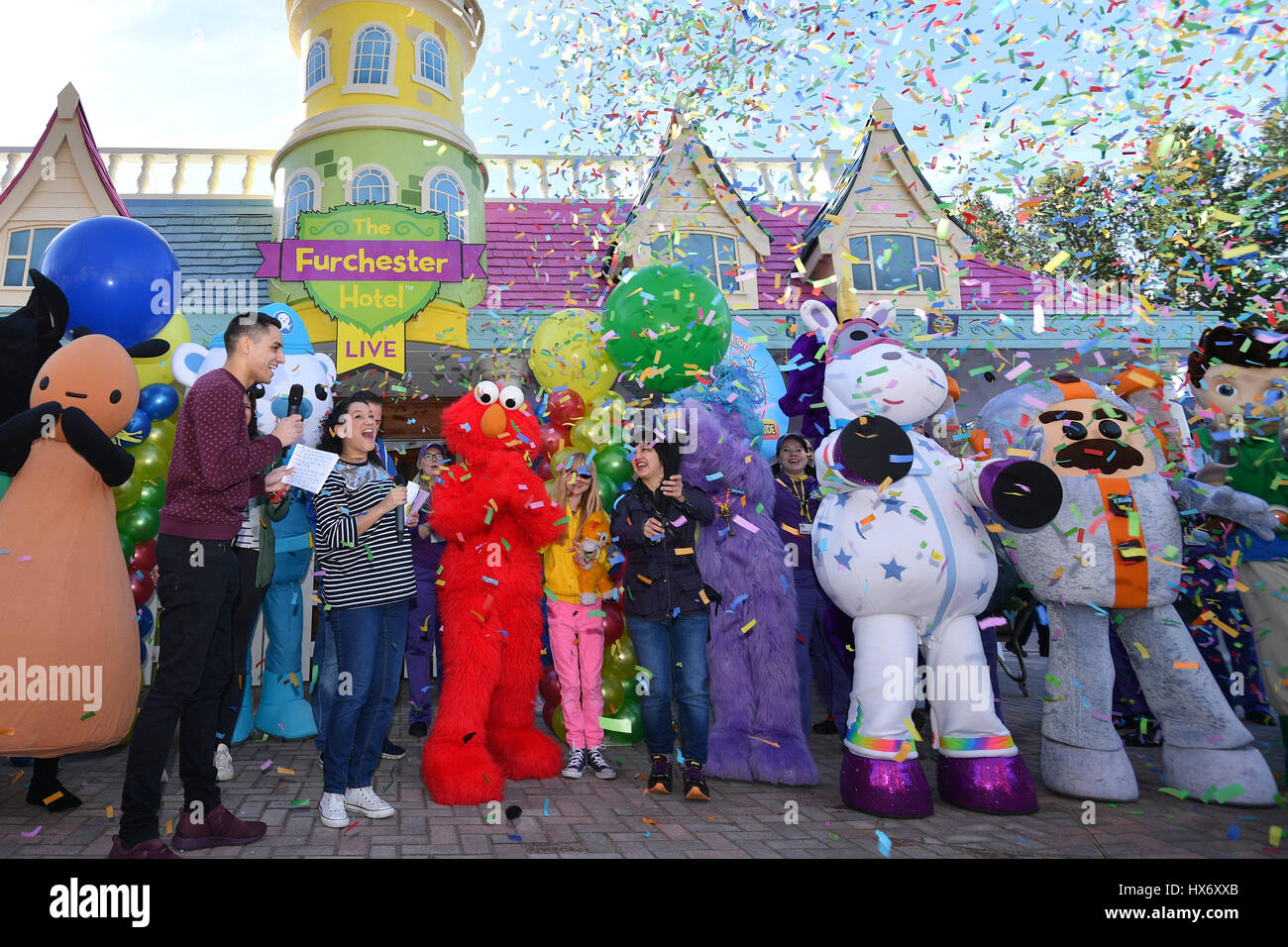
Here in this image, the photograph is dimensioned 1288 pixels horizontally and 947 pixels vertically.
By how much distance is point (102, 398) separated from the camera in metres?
3.11

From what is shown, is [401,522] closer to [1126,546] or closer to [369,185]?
[1126,546]

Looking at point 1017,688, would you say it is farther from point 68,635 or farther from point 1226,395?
point 68,635

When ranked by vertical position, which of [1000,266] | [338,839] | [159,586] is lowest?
[338,839]

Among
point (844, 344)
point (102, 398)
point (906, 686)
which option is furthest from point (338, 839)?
point (844, 344)

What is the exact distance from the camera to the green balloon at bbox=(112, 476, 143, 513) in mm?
3793

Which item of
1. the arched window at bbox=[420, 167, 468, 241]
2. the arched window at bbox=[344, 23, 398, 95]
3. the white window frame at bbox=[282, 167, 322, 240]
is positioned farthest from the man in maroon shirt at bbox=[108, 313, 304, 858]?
the arched window at bbox=[344, 23, 398, 95]

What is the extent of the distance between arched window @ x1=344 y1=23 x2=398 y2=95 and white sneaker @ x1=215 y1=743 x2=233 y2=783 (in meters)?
8.22

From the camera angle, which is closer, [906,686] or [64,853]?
[64,853]

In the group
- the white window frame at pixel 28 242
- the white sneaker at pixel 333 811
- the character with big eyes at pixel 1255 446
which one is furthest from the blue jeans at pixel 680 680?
the white window frame at pixel 28 242

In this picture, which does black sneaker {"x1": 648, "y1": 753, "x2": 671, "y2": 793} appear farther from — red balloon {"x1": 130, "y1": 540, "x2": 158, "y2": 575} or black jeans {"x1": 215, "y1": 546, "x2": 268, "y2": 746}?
red balloon {"x1": 130, "y1": 540, "x2": 158, "y2": 575}

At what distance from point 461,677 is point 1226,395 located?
4.17 metres

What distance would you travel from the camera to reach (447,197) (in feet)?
29.7

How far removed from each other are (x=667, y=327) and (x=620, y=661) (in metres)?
1.94
